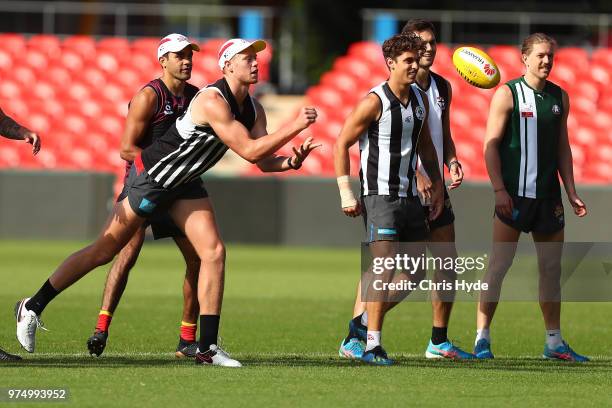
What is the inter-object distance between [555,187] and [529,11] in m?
19.5

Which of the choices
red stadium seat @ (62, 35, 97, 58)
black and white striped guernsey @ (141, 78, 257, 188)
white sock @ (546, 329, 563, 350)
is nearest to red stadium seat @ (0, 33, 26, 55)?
red stadium seat @ (62, 35, 97, 58)

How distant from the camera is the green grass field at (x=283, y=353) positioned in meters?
7.27

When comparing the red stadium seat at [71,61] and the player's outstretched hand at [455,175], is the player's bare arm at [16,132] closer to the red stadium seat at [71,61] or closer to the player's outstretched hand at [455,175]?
the player's outstretched hand at [455,175]

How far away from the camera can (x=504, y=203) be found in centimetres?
913

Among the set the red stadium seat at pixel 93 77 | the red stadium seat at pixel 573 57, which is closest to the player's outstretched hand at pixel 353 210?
the red stadium seat at pixel 573 57

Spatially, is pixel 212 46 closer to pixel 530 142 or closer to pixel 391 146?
pixel 530 142

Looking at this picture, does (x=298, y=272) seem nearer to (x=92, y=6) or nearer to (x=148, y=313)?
(x=148, y=313)

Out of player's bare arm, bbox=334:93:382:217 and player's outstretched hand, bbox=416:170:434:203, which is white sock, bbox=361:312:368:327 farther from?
player's bare arm, bbox=334:93:382:217

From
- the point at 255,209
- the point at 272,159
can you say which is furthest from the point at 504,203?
the point at 255,209

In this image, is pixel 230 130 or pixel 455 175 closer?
pixel 230 130

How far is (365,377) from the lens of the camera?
26.1 ft

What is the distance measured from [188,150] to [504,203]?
2.25 meters

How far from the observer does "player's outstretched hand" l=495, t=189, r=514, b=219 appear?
9141 mm

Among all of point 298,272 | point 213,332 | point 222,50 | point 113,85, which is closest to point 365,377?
point 213,332
